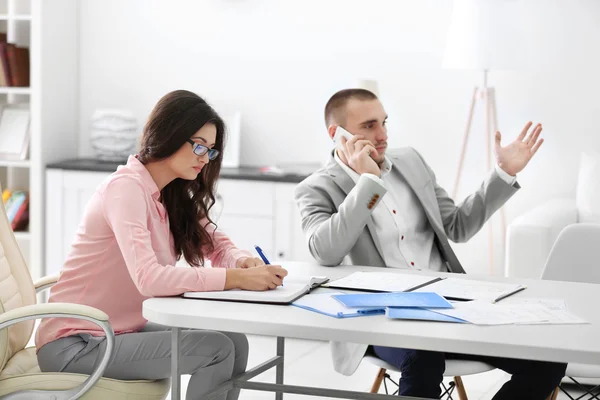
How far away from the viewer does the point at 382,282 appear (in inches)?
87.1

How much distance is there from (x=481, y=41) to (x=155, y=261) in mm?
2673

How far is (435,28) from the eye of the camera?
479cm

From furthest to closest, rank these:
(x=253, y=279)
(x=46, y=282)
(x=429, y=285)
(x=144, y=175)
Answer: (x=46, y=282)
(x=144, y=175)
(x=429, y=285)
(x=253, y=279)

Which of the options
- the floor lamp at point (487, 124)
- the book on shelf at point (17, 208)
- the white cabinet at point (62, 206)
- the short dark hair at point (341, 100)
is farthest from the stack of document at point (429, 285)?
the book on shelf at point (17, 208)

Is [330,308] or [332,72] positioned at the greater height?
[332,72]

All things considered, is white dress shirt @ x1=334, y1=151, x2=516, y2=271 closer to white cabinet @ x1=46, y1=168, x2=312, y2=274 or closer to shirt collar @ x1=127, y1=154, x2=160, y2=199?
shirt collar @ x1=127, y1=154, x2=160, y2=199

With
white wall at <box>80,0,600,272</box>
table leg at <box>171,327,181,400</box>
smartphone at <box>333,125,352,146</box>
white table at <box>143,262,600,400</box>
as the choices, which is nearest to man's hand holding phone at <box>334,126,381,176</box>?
smartphone at <box>333,125,352,146</box>

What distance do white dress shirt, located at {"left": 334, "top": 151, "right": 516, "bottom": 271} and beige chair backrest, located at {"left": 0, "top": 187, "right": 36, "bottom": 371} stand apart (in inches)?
39.1

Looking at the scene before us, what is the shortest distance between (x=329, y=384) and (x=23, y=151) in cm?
228

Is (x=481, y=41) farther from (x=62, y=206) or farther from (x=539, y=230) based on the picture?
(x=62, y=206)

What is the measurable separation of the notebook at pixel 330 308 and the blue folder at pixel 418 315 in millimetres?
39

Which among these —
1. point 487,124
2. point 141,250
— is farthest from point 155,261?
point 487,124

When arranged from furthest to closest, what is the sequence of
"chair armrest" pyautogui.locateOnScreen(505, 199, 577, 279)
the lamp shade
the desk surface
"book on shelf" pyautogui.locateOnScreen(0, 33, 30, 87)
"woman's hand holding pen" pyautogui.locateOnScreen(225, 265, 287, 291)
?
"book on shelf" pyautogui.locateOnScreen(0, 33, 30, 87), the lamp shade, "chair armrest" pyautogui.locateOnScreen(505, 199, 577, 279), "woman's hand holding pen" pyautogui.locateOnScreen(225, 265, 287, 291), the desk surface

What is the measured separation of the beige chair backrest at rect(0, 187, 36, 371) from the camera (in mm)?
2412
